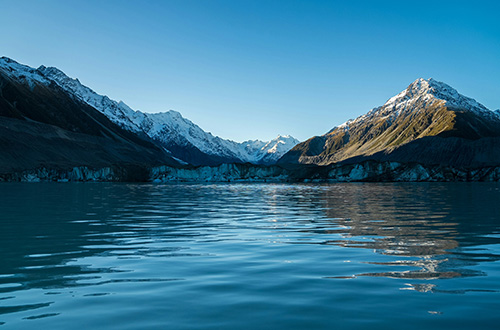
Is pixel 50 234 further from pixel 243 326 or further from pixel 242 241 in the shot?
pixel 243 326

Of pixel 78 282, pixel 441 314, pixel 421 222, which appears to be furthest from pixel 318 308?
pixel 421 222

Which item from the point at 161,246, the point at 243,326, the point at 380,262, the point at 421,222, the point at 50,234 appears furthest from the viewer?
the point at 421,222

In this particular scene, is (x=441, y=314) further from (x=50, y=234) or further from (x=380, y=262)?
(x=50, y=234)

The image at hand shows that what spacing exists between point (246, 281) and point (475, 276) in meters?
6.72

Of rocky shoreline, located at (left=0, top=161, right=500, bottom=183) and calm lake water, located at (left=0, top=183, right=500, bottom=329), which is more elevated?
rocky shoreline, located at (left=0, top=161, right=500, bottom=183)

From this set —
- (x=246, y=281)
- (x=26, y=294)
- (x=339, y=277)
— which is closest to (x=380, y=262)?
(x=339, y=277)

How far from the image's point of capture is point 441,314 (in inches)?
350

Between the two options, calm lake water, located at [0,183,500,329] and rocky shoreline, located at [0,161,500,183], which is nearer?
calm lake water, located at [0,183,500,329]

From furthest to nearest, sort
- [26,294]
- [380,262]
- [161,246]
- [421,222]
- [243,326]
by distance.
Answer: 1. [421,222]
2. [161,246]
3. [380,262]
4. [26,294]
5. [243,326]

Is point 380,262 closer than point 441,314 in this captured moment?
No

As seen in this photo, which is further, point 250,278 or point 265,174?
point 265,174

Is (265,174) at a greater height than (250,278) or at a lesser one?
greater

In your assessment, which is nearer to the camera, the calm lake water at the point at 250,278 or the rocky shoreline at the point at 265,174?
the calm lake water at the point at 250,278

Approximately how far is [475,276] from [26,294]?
12.4 m
